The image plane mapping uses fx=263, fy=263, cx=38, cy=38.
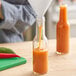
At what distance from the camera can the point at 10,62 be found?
1.07 metres

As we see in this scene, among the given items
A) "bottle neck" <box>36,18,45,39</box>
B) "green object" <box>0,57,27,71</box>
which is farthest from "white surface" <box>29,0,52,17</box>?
"green object" <box>0,57,27,71</box>

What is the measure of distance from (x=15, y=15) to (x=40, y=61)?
0.61 m

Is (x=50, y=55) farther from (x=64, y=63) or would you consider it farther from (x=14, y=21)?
(x=14, y=21)

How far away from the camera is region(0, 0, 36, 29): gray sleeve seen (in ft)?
4.89

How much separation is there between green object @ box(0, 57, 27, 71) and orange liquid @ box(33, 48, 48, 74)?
108 mm

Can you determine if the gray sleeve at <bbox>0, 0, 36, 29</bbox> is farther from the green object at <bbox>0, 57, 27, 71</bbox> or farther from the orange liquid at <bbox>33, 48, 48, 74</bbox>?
the orange liquid at <bbox>33, 48, 48, 74</bbox>

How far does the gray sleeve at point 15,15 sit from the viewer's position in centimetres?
149

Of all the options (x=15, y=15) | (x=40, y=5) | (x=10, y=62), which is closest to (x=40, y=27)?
(x=40, y=5)

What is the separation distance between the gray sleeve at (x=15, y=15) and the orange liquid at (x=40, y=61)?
0.55 meters

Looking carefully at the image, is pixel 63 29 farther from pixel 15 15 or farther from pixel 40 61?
pixel 15 15

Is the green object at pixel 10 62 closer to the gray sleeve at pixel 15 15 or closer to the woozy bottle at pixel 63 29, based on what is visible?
the woozy bottle at pixel 63 29

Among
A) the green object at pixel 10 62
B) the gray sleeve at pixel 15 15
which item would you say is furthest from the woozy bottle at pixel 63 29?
the gray sleeve at pixel 15 15

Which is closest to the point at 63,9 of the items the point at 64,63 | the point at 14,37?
the point at 64,63

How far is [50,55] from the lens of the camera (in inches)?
47.6
